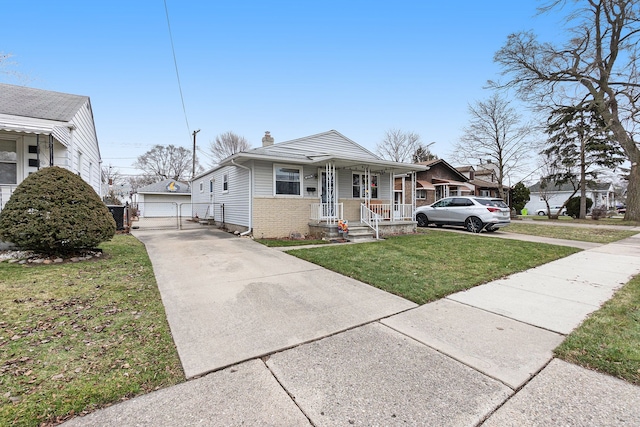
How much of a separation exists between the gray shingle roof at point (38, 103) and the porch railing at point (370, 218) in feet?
32.5

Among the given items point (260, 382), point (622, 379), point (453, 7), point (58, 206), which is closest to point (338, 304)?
point (260, 382)

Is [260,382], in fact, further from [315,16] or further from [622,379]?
[315,16]

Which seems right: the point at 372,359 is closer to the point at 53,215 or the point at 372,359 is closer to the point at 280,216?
the point at 53,215

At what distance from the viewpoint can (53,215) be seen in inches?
216

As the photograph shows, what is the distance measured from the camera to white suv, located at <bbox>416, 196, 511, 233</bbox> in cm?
1240

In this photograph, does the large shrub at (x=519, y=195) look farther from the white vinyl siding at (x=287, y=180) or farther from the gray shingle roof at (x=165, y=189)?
the gray shingle roof at (x=165, y=189)

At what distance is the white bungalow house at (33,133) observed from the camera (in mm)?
7043

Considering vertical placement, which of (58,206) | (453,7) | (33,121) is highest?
(453,7)

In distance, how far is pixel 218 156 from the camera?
36.2 meters

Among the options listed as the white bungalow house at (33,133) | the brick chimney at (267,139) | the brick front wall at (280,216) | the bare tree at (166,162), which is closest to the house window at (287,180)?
the brick front wall at (280,216)

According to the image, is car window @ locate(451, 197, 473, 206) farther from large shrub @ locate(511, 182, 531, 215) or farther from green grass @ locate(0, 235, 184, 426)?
large shrub @ locate(511, 182, 531, 215)

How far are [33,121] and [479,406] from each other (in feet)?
35.7

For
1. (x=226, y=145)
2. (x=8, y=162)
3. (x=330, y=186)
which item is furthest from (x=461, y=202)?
(x=226, y=145)

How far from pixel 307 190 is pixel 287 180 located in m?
0.94
